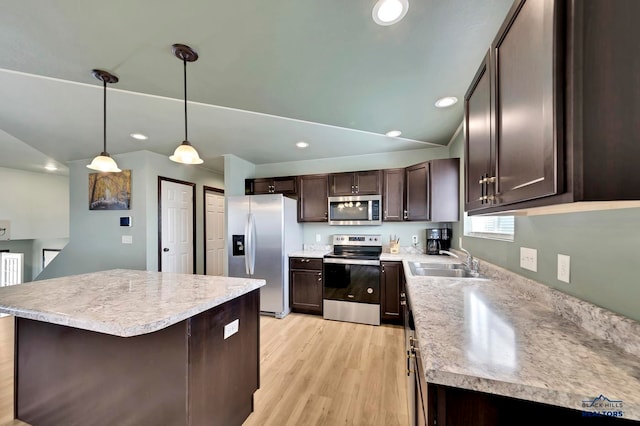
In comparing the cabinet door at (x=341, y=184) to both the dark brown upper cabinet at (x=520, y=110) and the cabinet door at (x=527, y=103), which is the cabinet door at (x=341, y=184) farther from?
the cabinet door at (x=527, y=103)

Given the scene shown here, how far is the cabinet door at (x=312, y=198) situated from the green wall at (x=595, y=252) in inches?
99.2

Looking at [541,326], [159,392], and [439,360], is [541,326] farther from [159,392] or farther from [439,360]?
[159,392]

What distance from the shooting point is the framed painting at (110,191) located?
12.0 ft

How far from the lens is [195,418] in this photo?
1.21 meters

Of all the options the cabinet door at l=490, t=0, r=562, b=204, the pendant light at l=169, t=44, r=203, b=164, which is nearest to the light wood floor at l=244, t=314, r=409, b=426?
the cabinet door at l=490, t=0, r=562, b=204

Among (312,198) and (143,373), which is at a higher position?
(312,198)

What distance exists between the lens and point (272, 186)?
3.86 metres

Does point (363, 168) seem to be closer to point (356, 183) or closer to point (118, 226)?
point (356, 183)

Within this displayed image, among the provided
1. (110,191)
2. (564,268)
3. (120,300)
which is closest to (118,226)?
(110,191)

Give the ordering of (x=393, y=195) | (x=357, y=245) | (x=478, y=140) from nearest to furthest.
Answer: (x=478, y=140), (x=393, y=195), (x=357, y=245)

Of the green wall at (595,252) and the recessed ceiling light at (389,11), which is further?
the recessed ceiling light at (389,11)

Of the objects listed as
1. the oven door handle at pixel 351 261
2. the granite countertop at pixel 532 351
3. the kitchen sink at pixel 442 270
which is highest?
the granite countertop at pixel 532 351

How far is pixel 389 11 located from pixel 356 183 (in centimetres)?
236

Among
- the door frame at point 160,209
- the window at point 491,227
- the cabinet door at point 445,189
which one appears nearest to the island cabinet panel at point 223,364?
the window at point 491,227
